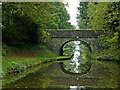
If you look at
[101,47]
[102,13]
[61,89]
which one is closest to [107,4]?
[102,13]

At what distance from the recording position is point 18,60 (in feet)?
42.8

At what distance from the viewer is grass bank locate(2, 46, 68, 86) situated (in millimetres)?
9452

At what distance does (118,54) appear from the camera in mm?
17828

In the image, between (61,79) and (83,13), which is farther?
(83,13)

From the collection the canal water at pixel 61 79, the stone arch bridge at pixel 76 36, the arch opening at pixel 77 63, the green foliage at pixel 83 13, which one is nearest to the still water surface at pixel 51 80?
the canal water at pixel 61 79

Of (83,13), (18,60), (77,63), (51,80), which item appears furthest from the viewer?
(83,13)

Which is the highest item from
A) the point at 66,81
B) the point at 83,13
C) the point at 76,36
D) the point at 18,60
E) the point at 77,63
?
the point at 83,13

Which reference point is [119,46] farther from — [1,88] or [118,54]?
[1,88]

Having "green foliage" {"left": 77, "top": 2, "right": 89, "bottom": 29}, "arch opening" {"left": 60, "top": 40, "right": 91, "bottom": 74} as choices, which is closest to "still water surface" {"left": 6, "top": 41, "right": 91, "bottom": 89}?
"arch opening" {"left": 60, "top": 40, "right": 91, "bottom": 74}

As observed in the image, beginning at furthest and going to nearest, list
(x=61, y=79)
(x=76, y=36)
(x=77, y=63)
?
(x=76, y=36), (x=77, y=63), (x=61, y=79)

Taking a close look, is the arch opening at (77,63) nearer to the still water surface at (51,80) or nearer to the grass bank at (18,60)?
the still water surface at (51,80)

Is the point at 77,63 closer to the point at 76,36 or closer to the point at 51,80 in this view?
the point at 76,36

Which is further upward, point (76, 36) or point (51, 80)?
point (76, 36)

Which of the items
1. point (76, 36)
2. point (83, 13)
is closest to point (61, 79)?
point (76, 36)
